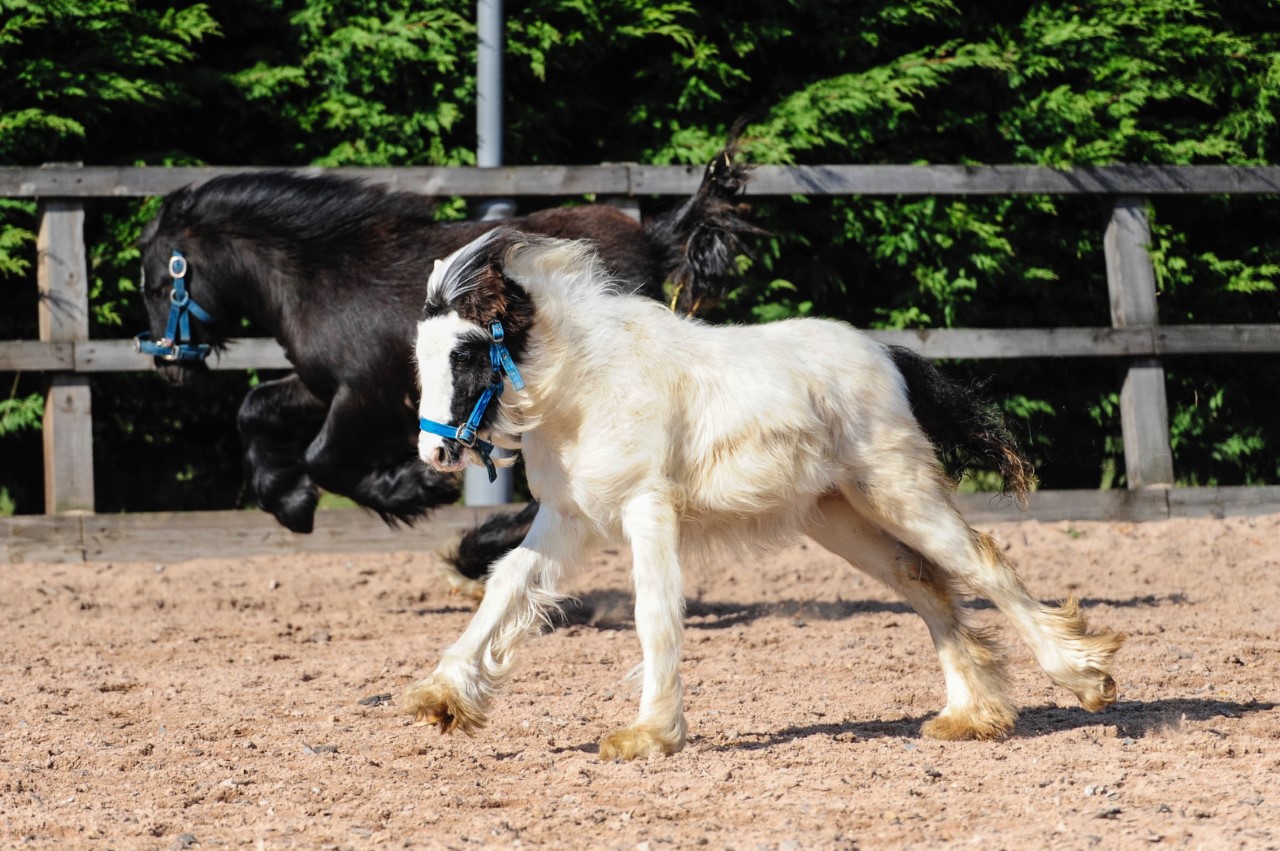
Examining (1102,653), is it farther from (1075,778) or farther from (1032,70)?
(1032,70)

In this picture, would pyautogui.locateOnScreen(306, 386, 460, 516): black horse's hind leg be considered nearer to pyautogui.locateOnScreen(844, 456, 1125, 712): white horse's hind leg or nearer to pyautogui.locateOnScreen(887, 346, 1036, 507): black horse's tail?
pyautogui.locateOnScreen(887, 346, 1036, 507): black horse's tail

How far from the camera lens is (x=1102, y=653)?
14.5ft

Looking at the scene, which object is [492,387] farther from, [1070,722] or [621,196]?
[621,196]

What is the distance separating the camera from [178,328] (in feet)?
22.6

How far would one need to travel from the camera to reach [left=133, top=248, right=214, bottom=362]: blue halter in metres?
6.82

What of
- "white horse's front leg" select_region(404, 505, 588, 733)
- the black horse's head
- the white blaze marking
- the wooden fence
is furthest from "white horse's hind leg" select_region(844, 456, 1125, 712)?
the wooden fence

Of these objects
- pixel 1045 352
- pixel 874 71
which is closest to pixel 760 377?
pixel 1045 352

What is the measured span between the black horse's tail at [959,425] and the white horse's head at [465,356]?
137cm

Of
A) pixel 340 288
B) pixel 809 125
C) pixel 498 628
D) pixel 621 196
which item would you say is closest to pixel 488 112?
pixel 621 196

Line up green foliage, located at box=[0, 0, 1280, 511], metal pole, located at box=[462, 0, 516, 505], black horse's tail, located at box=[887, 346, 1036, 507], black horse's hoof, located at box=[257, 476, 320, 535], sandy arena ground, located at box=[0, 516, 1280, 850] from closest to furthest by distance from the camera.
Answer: sandy arena ground, located at box=[0, 516, 1280, 850]
black horse's tail, located at box=[887, 346, 1036, 507]
black horse's hoof, located at box=[257, 476, 320, 535]
metal pole, located at box=[462, 0, 516, 505]
green foliage, located at box=[0, 0, 1280, 511]

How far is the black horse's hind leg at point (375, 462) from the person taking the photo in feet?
21.1

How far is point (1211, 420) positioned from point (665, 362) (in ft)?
20.8

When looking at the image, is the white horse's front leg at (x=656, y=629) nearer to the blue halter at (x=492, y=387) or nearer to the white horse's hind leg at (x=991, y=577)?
the blue halter at (x=492, y=387)

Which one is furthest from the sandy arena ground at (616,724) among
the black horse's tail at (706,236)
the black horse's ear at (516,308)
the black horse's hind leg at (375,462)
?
the black horse's tail at (706,236)
